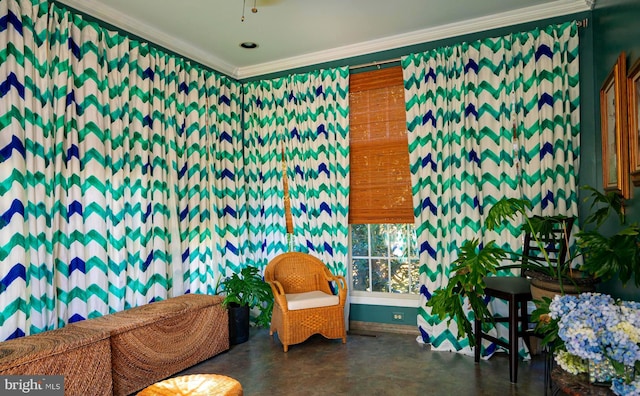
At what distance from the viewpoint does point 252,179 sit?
15.7ft

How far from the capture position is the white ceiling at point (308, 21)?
3287 millimetres

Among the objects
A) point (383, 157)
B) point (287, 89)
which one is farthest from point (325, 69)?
point (383, 157)

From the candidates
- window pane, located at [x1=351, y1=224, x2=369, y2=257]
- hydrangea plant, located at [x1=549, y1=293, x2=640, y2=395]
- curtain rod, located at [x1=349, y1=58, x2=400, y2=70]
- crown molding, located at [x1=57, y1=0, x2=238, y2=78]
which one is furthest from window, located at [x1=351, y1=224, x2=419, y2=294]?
hydrangea plant, located at [x1=549, y1=293, x2=640, y2=395]

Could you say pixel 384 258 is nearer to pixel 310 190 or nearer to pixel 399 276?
pixel 399 276

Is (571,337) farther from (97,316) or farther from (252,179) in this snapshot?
(252,179)

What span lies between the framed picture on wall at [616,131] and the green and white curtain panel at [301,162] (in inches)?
87.8

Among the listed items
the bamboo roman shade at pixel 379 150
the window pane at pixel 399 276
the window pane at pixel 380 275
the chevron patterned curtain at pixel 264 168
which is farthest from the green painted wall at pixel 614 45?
the chevron patterned curtain at pixel 264 168

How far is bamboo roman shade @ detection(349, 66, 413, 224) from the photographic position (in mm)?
4062

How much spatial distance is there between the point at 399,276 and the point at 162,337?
230cm

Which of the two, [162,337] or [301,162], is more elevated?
[301,162]

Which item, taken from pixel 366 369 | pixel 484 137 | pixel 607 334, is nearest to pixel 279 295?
pixel 366 369

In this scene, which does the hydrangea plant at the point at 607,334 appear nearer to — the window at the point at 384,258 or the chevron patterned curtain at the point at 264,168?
the window at the point at 384,258

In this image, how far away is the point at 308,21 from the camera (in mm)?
3602

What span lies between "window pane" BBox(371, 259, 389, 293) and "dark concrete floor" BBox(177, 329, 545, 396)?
1.70 ft
